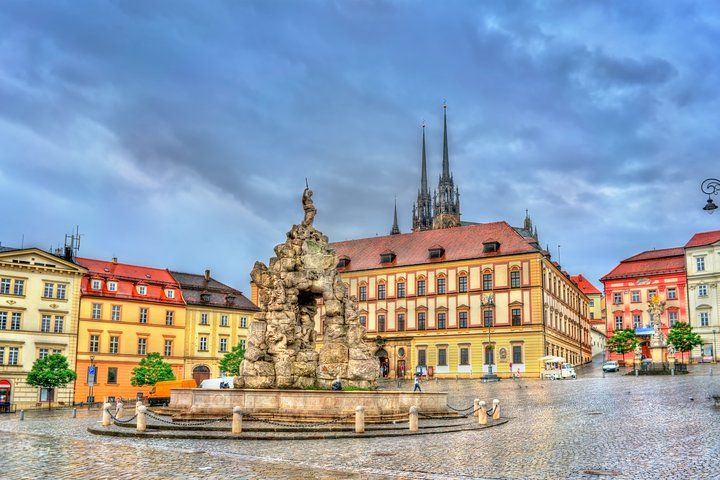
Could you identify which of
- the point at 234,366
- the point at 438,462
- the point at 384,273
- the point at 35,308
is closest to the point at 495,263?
the point at 384,273

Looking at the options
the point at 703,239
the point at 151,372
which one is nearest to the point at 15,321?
the point at 151,372

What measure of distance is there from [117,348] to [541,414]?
47847 mm

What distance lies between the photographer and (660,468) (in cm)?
1503

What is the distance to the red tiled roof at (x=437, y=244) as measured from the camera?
248 ft

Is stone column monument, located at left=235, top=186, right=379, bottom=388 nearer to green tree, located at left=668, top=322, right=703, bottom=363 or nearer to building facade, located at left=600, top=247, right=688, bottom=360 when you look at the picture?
green tree, located at left=668, top=322, right=703, bottom=363

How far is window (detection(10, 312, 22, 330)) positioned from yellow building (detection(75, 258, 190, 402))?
5.53 meters

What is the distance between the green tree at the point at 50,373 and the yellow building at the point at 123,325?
3742mm

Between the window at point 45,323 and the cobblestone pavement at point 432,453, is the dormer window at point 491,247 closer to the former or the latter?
the window at point 45,323

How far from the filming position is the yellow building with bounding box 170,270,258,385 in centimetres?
7238

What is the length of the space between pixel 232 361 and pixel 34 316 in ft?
56.2

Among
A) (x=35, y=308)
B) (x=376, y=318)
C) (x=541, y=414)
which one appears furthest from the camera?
(x=376, y=318)

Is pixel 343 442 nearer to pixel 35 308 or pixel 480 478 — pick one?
pixel 480 478

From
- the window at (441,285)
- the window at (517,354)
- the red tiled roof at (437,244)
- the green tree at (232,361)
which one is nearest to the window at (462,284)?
the window at (441,285)

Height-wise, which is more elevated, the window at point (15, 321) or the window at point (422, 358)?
the window at point (15, 321)
